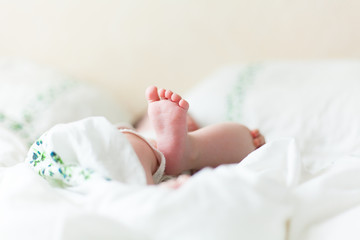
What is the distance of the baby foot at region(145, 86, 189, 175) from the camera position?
0.89 m

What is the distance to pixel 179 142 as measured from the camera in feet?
2.98

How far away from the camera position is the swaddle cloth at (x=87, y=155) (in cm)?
76

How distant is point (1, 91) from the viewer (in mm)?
1468

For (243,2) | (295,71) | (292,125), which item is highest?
(243,2)

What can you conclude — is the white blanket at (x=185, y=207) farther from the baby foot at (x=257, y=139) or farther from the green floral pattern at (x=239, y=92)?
the green floral pattern at (x=239, y=92)

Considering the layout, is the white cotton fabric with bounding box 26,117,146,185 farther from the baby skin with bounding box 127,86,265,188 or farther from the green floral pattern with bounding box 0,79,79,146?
the green floral pattern with bounding box 0,79,79,146

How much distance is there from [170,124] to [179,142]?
41 millimetres

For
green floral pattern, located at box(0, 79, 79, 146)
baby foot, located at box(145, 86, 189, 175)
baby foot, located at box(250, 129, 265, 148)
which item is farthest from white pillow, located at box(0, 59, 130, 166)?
baby foot, located at box(250, 129, 265, 148)

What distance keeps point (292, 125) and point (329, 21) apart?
51 centimetres

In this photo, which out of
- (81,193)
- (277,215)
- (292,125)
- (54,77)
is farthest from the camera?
(54,77)

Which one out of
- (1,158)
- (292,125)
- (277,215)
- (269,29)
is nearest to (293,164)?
(277,215)

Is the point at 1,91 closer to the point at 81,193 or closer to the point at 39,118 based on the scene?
the point at 39,118

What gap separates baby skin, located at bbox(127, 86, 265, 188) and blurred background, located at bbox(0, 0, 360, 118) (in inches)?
29.2

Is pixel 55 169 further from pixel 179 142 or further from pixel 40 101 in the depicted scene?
pixel 40 101
